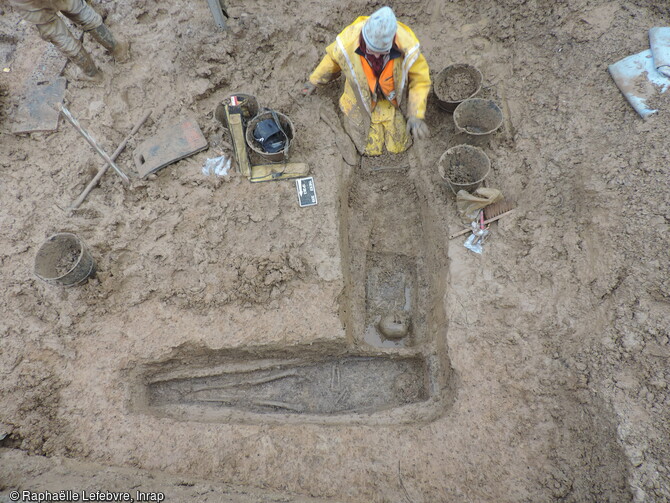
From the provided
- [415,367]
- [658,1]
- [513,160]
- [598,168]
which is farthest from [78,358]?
[658,1]

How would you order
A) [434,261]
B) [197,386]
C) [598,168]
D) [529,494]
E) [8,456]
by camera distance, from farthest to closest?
[434,261]
[197,386]
[598,168]
[8,456]
[529,494]

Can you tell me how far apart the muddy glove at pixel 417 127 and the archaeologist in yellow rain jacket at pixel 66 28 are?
321cm

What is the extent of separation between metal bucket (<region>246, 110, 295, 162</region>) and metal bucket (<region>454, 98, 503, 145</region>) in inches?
62.6

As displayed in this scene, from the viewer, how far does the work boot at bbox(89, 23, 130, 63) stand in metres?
3.83

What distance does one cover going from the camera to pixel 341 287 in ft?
11.1

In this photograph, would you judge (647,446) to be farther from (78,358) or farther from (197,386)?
(78,358)

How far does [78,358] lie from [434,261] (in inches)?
130

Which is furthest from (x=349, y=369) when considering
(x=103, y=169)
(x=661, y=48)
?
(x=661, y=48)

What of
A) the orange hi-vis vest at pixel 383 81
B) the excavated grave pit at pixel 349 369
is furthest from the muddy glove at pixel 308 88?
the excavated grave pit at pixel 349 369

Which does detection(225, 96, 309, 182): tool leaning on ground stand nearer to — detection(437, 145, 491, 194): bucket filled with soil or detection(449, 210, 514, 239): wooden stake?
detection(437, 145, 491, 194): bucket filled with soil

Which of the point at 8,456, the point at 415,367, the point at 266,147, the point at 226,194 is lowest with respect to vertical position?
the point at 415,367

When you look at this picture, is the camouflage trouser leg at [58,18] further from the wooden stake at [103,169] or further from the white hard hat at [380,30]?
the white hard hat at [380,30]

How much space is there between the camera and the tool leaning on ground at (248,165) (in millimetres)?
3559

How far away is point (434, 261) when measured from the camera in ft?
12.1
